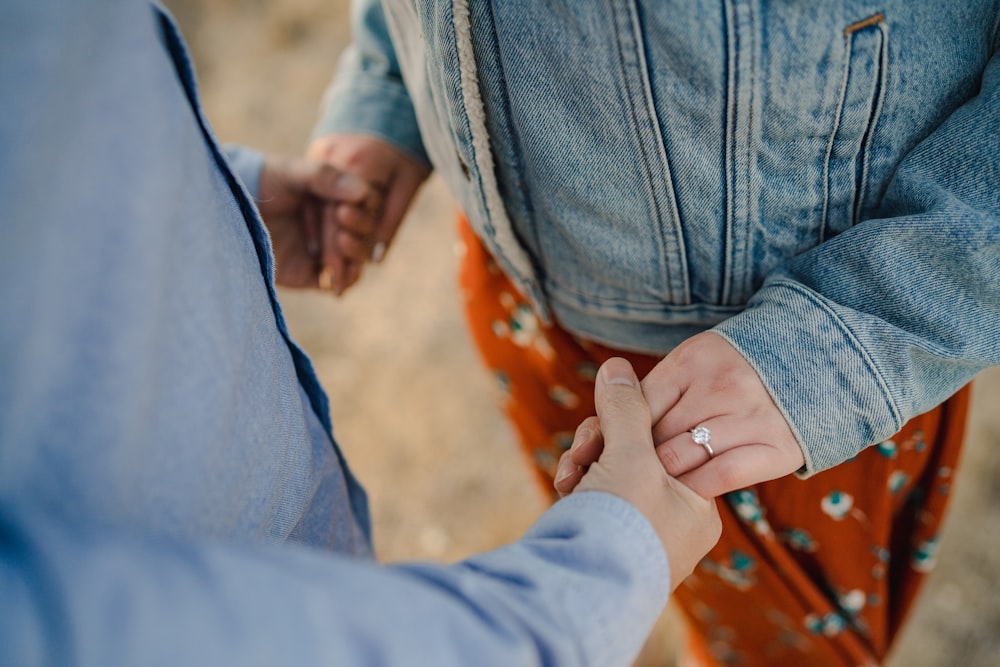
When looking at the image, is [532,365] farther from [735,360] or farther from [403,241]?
[403,241]

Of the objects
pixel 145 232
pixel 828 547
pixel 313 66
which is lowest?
pixel 313 66

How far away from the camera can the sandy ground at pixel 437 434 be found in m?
1.42

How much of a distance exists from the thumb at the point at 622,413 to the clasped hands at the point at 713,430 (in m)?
0.01

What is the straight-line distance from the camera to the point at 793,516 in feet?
2.77

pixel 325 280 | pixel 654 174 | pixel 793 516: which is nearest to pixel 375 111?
pixel 325 280

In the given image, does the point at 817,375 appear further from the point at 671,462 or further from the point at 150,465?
the point at 150,465

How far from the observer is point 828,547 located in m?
0.87

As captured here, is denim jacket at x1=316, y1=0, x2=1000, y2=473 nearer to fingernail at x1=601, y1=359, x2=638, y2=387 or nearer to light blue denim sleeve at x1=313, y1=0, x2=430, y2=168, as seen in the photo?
fingernail at x1=601, y1=359, x2=638, y2=387

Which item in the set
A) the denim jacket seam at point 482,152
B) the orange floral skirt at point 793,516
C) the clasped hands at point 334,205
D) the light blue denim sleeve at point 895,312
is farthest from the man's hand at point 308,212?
the light blue denim sleeve at point 895,312

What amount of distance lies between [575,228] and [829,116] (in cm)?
24

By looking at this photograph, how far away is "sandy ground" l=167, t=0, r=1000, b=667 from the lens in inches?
55.9

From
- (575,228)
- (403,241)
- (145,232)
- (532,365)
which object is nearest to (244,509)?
(145,232)

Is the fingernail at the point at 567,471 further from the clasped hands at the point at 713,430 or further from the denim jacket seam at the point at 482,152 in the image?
the denim jacket seam at the point at 482,152

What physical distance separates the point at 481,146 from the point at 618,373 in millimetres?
253
